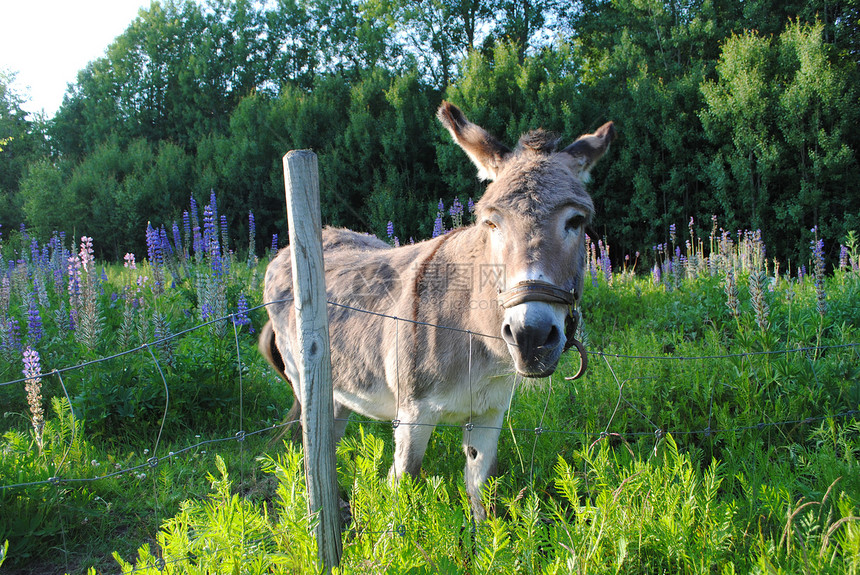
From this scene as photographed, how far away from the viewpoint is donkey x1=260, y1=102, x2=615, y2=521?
1.87 m

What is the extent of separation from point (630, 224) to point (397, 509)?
14.0 m

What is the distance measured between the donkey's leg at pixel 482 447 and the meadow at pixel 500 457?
0.18m

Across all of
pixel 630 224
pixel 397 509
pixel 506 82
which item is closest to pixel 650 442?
pixel 397 509

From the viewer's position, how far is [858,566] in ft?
4.78

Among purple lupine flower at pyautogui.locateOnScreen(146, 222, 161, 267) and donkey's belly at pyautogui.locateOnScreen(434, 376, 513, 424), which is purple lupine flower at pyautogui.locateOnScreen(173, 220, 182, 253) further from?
donkey's belly at pyautogui.locateOnScreen(434, 376, 513, 424)

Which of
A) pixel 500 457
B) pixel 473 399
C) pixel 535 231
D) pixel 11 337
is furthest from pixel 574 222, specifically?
pixel 11 337

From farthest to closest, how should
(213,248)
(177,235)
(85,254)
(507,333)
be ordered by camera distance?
(177,235), (213,248), (85,254), (507,333)

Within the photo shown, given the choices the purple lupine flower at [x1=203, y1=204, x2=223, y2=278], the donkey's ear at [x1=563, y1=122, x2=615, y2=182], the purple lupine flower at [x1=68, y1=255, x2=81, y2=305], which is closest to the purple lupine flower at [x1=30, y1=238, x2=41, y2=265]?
the purple lupine flower at [x1=68, y1=255, x2=81, y2=305]

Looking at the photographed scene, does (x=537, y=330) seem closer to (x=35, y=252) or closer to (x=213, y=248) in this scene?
(x=213, y=248)

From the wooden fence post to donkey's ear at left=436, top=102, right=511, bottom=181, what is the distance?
1109 mm

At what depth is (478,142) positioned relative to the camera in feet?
8.18

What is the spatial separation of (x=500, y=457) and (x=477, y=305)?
1.25 meters

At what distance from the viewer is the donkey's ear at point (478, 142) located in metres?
2.50

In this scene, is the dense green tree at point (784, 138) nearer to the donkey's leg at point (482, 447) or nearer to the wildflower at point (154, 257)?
the donkey's leg at point (482, 447)
